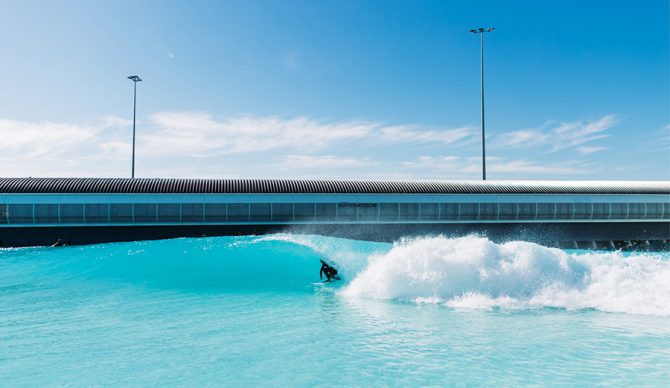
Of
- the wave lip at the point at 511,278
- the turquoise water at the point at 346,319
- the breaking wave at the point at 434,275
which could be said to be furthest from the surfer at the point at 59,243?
the wave lip at the point at 511,278

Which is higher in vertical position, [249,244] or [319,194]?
[319,194]

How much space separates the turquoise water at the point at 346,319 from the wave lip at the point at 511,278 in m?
0.04

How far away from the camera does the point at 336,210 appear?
2992cm

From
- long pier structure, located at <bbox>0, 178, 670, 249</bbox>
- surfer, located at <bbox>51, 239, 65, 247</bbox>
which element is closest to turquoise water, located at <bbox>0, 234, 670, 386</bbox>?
surfer, located at <bbox>51, 239, 65, 247</bbox>

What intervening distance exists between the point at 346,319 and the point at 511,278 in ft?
17.3

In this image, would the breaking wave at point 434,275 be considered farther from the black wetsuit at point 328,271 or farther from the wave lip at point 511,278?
the black wetsuit at point 328,271

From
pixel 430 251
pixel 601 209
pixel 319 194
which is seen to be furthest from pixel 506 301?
pixel 601 209

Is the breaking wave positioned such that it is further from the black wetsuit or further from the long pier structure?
the long pier structure

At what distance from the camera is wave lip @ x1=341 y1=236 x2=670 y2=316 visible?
37.6ft

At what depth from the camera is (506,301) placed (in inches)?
453

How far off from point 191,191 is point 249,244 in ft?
33.4

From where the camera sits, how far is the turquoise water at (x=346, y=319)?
6.52 meters

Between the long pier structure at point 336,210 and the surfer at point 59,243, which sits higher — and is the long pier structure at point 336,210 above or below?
above

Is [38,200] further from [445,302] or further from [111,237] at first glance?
[445,302]
